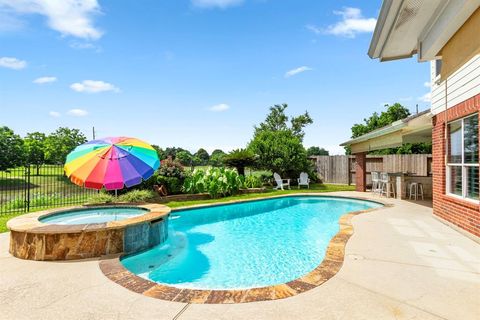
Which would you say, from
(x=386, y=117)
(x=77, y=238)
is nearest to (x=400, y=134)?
(x=77, y=238)

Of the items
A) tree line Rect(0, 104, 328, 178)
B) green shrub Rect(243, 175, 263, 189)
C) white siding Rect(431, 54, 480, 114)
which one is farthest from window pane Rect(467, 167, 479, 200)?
tree line Rect(0, 104, 328, 178)

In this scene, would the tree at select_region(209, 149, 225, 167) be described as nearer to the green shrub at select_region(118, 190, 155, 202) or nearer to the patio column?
the green shrub at select_region(118, 190, 155, 202)

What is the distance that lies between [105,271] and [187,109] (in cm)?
2045

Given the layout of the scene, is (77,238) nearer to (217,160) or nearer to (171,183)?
(171,183)

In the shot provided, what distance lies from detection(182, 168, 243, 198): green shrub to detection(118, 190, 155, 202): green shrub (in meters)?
2.23

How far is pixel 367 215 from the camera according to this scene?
849 cm

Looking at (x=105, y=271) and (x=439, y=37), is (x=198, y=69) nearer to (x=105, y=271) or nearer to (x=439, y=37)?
(x=105, y=271)

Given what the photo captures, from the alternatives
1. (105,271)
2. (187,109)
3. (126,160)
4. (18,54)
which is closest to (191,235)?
(126,160)

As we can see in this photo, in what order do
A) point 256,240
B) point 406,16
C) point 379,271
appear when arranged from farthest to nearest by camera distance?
1. point 256,240
2. point 379,271
3. point 406,16

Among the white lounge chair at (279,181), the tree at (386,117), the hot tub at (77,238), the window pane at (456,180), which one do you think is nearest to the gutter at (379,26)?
the hot tub at (77,238)

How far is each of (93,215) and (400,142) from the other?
1112 cm

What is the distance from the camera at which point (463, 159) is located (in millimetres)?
6352

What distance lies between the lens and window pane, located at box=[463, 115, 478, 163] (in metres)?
5.76

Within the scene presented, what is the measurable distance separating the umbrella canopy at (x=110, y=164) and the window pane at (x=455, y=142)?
23.6ft
